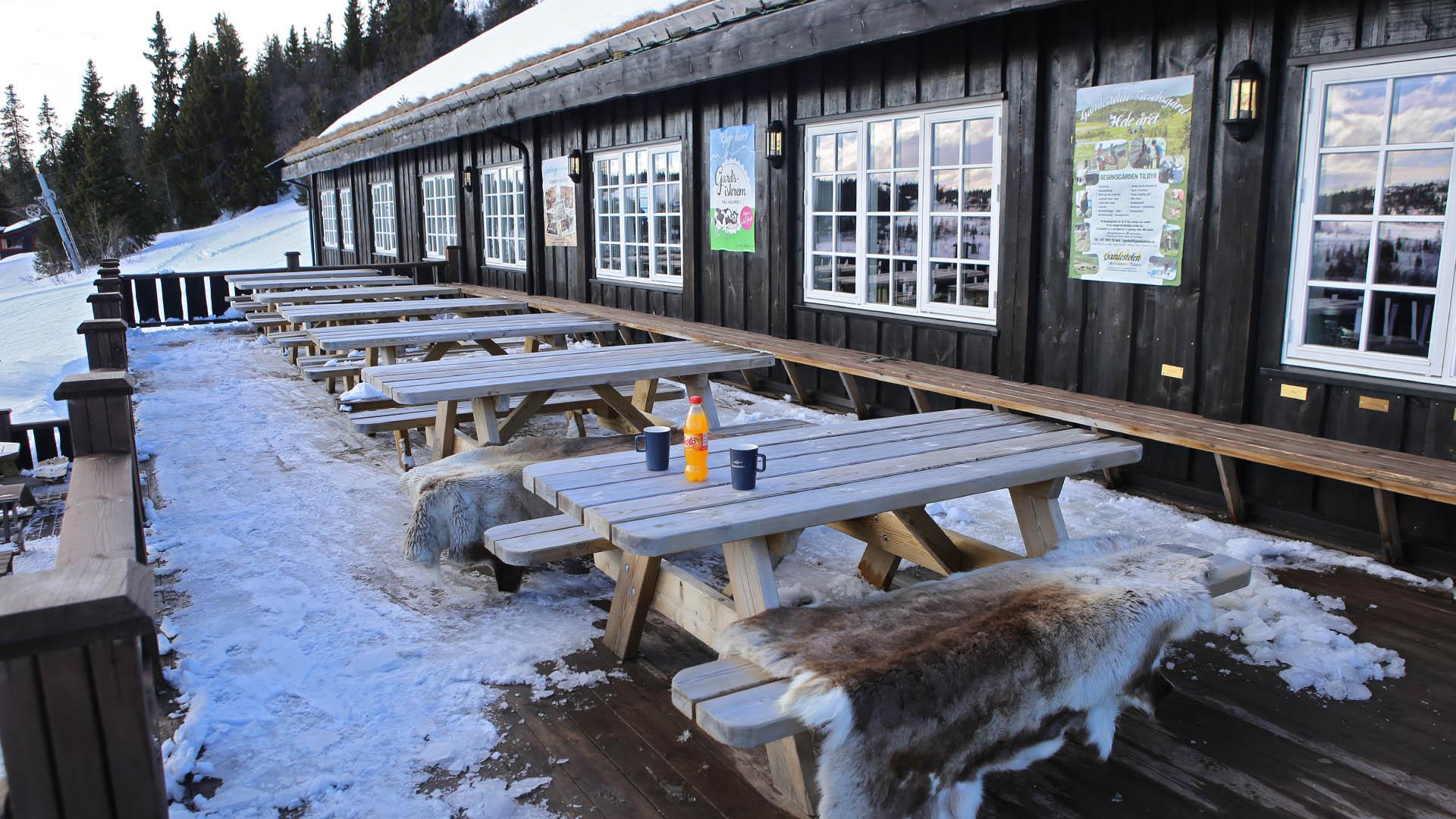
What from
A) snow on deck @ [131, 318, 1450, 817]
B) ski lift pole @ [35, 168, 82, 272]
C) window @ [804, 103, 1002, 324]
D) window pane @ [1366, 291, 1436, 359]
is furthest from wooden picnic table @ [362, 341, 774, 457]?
ski lift pole @ [35, 168, 82, 272]

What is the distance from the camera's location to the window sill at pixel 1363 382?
4164 millimetres

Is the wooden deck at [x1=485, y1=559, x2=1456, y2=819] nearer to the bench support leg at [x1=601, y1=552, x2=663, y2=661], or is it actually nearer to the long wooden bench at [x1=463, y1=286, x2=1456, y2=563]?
the bench support leg at [x1=601, y1=552, x2=663, y2=661]

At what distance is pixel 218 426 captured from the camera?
748 cm

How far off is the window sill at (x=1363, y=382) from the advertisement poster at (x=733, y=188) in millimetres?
4340

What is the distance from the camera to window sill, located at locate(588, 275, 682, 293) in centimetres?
949

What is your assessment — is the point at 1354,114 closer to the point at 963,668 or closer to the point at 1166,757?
the point at 1166,757

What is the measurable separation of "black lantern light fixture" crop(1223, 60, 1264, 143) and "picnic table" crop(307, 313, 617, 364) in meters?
4.28

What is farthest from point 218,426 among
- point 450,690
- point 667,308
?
point 450,690

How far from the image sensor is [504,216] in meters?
13.3

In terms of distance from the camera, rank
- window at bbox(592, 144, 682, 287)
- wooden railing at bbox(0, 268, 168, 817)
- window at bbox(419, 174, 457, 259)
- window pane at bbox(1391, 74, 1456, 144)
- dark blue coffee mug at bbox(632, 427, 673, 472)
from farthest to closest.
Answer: window at bbox(419, 174, 457, 259), window at bbox(592, 144, 682, 287), window pane at bbox(1391, 74, 1456, 144), dark blue coffee mug at bbox(632, 427, 673, 472), wooden railing at bbox(0, 268, 168, 817)

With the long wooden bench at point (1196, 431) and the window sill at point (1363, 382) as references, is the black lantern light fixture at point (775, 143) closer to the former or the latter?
the long wooden bench at point (1196, 431)

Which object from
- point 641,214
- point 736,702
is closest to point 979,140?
point 641,214

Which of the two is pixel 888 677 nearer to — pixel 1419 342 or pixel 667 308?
pixel 1419 342

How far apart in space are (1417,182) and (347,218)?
69.5 ft
